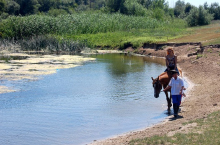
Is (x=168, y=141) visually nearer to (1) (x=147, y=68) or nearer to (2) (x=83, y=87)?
(2) (x=83, y=87)

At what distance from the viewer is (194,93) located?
15.3 metres

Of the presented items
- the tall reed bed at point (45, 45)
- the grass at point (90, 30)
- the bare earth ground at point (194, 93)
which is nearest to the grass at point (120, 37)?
the grass at point (90, 30)

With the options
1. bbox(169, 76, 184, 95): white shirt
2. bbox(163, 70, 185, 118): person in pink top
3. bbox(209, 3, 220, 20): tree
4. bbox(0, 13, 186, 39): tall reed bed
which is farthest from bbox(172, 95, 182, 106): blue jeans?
bbox(209, 3, 220, 20): tree

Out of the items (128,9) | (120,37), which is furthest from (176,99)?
(128,9)

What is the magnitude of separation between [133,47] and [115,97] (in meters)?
24.9

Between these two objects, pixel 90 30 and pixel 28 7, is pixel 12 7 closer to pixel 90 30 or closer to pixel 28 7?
pixel 28 7

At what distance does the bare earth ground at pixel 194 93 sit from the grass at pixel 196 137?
0.99ft

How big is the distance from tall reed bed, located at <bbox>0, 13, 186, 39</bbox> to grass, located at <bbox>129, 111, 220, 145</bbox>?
35635 millimetres

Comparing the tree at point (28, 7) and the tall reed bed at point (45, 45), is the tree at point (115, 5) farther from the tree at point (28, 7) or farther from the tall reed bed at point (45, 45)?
the tall reed bed at point (45, 45)

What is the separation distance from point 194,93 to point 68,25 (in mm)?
33256

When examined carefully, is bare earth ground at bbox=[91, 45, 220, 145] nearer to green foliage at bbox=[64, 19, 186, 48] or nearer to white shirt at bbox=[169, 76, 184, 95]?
white shirt at bbox=[169, 76, 184, 95]

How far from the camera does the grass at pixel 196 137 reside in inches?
307

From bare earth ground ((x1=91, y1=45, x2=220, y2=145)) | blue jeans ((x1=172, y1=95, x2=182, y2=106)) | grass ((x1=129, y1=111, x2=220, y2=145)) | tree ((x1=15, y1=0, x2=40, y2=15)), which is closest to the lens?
grass ((x1=129, y1=111, x2=220, y2=145))

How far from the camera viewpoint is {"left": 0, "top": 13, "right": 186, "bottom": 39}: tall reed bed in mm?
42250
